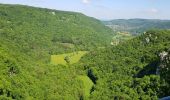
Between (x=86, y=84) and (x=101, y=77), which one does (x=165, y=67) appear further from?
(x=101, y=77)

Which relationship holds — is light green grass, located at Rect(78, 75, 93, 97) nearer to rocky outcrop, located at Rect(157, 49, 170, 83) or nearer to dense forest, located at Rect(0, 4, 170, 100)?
dense forest, located at Rect(0, 4, 170, 100)

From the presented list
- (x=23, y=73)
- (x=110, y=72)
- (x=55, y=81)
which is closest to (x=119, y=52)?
(x=110, y=72)

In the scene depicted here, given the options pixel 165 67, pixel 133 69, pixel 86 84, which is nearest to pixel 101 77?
pixel 86 84

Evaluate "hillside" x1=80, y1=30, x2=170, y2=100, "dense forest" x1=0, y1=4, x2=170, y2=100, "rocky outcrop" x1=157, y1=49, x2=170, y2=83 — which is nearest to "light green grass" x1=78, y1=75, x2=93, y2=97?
"dense forest" x1=0, y1=4, x2=170, y2=100

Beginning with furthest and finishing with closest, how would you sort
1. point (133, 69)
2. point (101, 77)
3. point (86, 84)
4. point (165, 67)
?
point (101, 77) < point (86, 84) < point (133, 69) < point (165, 67)

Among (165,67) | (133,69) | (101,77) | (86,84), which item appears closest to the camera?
(165,67)

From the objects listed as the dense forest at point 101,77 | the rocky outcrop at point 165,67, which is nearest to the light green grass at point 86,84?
the dense forest at point 101,77

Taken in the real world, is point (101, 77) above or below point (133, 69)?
below

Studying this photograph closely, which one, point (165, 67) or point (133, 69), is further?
point (133, 69)

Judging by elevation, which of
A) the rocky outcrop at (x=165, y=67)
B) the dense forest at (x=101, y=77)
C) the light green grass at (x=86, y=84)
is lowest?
the light green grass at (x=86, y=84)

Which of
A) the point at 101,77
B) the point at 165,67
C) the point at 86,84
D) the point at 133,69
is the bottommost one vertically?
the point at 86,84

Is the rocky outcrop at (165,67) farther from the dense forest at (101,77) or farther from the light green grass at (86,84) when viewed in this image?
the light green grass at (86,84)

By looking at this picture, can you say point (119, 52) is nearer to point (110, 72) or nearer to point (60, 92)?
point (110, 72)
